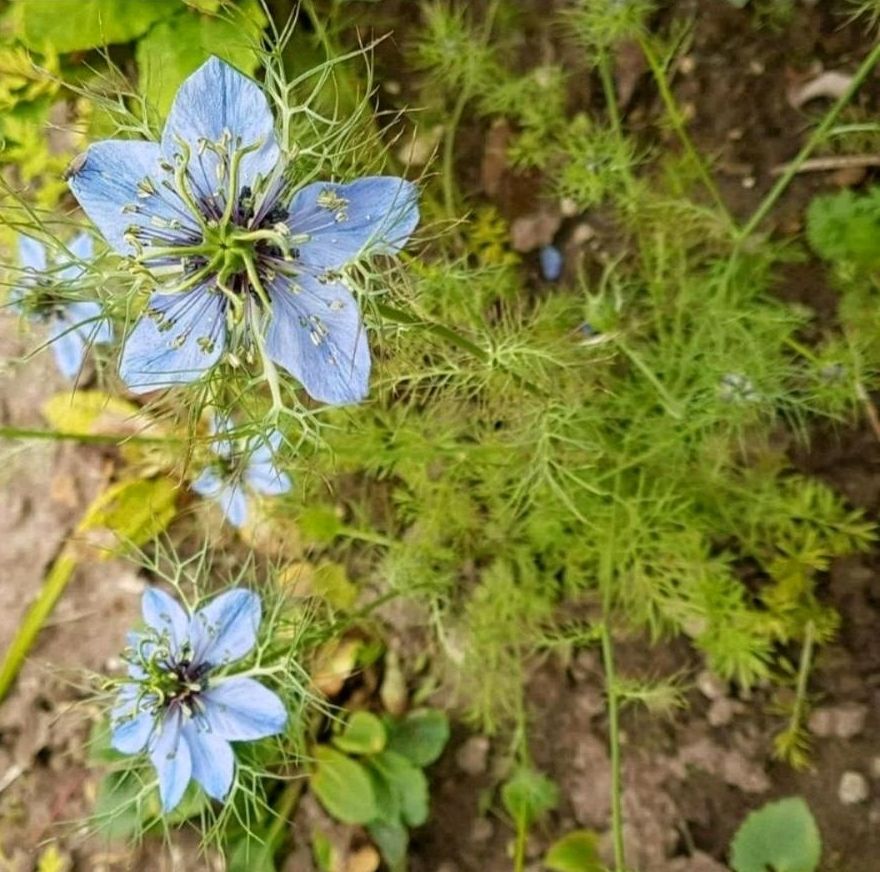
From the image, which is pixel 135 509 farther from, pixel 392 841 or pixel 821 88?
pixel 821 88

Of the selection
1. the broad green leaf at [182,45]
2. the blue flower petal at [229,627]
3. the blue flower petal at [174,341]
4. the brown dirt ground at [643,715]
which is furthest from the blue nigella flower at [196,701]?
the broad green leaf at [182,45]

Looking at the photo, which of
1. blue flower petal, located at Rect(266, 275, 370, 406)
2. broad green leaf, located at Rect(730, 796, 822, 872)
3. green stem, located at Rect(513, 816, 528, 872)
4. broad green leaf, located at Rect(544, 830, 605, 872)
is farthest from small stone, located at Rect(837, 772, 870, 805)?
blue flower petal, located at Rect(266, 275, 370, 406)

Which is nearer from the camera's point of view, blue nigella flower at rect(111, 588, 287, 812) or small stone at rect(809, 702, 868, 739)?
blue nigella flower at rect(111, 588, 287, 812)

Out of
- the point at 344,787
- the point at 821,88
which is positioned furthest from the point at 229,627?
the point at 821,88

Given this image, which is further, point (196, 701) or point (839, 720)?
point (839, 720)

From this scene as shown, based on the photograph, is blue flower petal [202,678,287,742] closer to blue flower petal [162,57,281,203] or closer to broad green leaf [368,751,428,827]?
broad green leaf [368,751,428,827]
